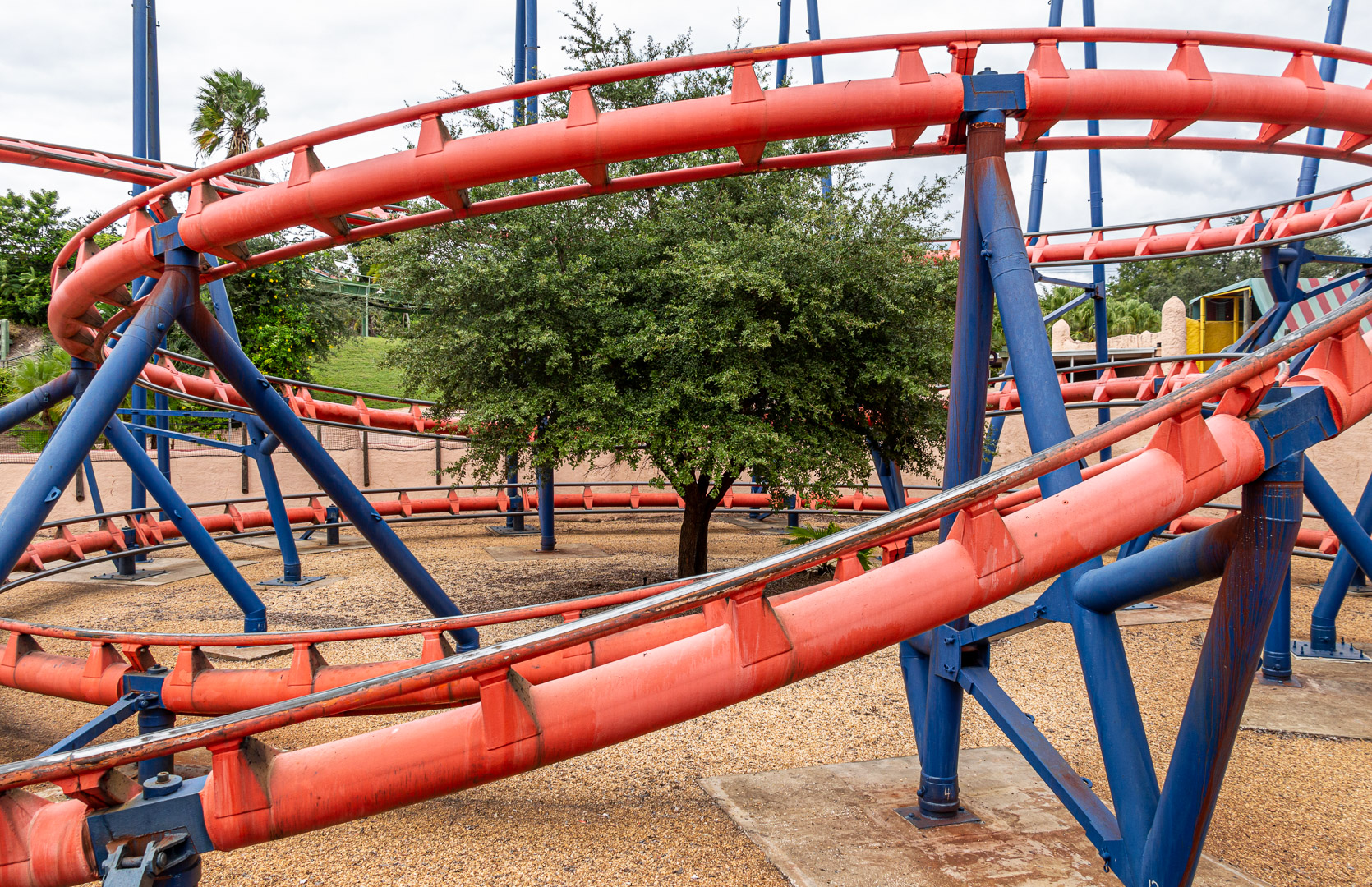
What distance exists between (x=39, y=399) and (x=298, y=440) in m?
3.70

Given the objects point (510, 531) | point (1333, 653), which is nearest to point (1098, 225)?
point (1333, 653)

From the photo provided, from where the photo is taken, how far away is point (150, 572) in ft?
43.1

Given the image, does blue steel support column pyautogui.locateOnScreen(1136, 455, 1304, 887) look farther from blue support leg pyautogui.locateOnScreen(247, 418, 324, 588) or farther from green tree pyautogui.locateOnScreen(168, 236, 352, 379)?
green tree pyautogui.locateOnScreen(168, 236, 352, 379)

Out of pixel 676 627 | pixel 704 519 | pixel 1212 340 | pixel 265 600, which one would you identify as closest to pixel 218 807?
pixel 676 627

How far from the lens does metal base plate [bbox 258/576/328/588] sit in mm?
11875

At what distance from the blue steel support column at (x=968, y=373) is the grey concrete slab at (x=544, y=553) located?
32.0 feet

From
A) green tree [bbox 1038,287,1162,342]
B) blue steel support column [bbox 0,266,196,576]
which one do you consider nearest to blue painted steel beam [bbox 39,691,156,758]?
blue steel support column [bbox 0,266,196,576]

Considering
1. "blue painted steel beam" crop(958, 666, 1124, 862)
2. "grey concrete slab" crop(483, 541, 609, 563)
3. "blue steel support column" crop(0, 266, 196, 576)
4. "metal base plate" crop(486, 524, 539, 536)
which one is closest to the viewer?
"blue painted steel beam" crop(958, 666, 1124, 862)

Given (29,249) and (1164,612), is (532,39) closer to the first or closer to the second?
(1164,612)

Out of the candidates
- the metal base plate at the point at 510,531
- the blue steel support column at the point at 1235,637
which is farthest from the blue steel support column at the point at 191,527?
the blue steel support column at the point at 1235,637

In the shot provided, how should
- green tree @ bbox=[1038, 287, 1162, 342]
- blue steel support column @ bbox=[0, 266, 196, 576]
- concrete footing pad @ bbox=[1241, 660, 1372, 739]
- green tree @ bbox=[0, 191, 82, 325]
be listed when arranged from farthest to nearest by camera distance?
green tree @ bbox=[1038, 287, 1162, 342] < green tree @ bbox=[0, 191, 82, 325] < concrete footing pad @ bbox=[1241, 660, 1372, 739] < blue steel support column @ bbox=[0, 266, 196, 576]

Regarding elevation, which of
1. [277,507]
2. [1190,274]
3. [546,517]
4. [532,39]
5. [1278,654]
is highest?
[1190,274]

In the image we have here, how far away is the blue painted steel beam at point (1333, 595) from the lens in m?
8.11

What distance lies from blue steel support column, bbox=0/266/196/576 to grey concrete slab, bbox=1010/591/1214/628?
27.8ft
